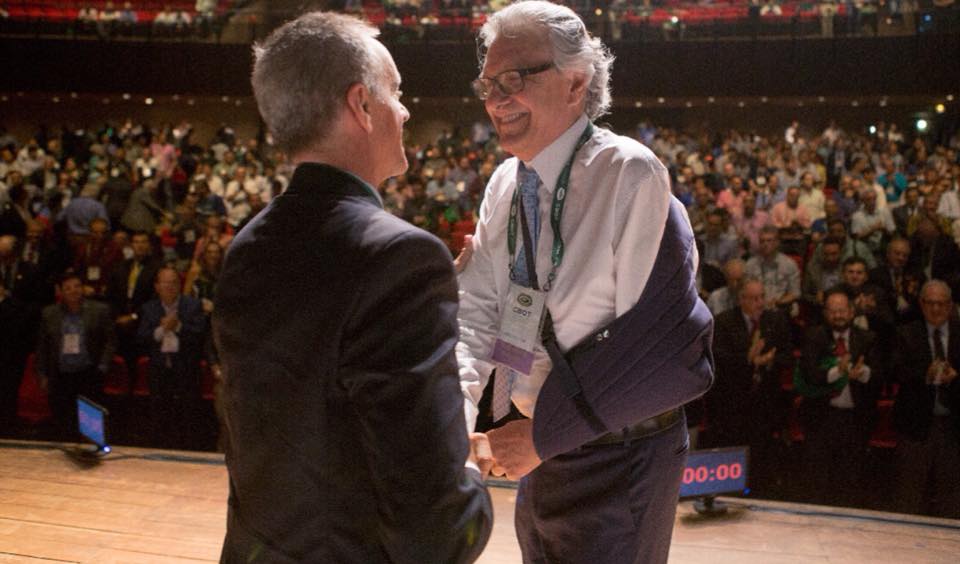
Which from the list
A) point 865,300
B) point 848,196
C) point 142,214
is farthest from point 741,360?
point 142,214

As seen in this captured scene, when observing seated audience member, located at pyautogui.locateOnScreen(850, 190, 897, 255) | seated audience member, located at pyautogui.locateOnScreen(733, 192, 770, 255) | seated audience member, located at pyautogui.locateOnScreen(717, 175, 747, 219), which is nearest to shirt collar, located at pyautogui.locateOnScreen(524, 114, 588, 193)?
seated audience member, located at pyautogui.locateOnScreen(733, 192, 770, 255)

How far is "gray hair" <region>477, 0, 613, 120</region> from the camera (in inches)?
58.2

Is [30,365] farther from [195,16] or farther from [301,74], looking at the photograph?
[195,16]

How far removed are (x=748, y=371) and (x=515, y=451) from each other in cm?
360

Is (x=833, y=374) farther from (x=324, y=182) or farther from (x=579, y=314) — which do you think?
(x=324, y=182)

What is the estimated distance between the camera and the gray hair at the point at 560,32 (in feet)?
4.85

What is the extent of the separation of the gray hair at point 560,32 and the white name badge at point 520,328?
38 centimetres

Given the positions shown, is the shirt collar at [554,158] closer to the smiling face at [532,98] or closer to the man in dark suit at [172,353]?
the smiling face at [532,98]

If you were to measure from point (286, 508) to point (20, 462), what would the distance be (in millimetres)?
3034

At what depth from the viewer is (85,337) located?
520 cm

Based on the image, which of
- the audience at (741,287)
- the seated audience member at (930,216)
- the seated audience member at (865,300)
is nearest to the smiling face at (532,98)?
the audience at (741,287)

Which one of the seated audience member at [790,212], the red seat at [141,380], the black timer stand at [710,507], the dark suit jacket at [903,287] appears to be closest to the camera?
the black timer stand at [710,507]

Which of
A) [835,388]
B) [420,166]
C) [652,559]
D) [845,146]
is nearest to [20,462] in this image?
[652,559]

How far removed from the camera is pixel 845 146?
13.0 meters
